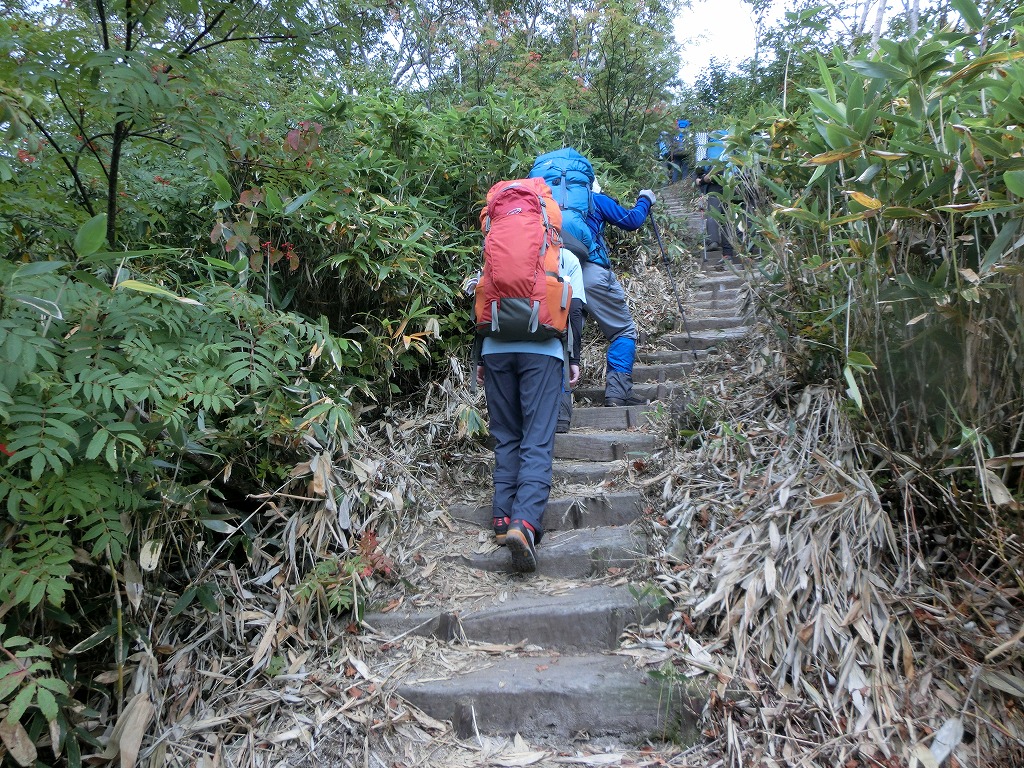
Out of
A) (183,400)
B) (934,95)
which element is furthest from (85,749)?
(934,95)

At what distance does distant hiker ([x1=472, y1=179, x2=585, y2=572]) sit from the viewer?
3395 mm

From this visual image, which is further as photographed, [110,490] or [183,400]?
[183,400]

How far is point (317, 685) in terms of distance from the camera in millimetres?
2857

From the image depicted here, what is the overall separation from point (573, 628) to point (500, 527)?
2.40 feet

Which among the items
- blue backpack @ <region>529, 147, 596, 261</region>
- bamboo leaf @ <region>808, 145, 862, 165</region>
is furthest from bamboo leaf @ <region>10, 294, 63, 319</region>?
blue backpack @ <region>529, 147, 596, 261</region>

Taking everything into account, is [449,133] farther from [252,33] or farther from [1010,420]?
[1010,420]

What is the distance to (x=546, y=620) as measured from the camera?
3.04 meters

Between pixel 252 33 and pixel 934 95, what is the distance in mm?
2991

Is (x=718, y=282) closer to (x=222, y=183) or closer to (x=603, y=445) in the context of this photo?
(x=603, y=445)

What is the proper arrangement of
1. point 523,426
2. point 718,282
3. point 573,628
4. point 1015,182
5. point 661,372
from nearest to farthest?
point 1015,182 < point 573,628 < point 523,426 < point 661,372 < point 718,282

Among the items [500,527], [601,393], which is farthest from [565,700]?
[601,393]

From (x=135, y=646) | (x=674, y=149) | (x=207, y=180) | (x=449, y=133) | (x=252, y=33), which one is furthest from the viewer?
(x=674, y=149)

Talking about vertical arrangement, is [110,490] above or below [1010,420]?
below

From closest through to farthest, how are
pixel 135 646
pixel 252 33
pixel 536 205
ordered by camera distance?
pixel 135 646, pixel 252 33, pixel 536 205
